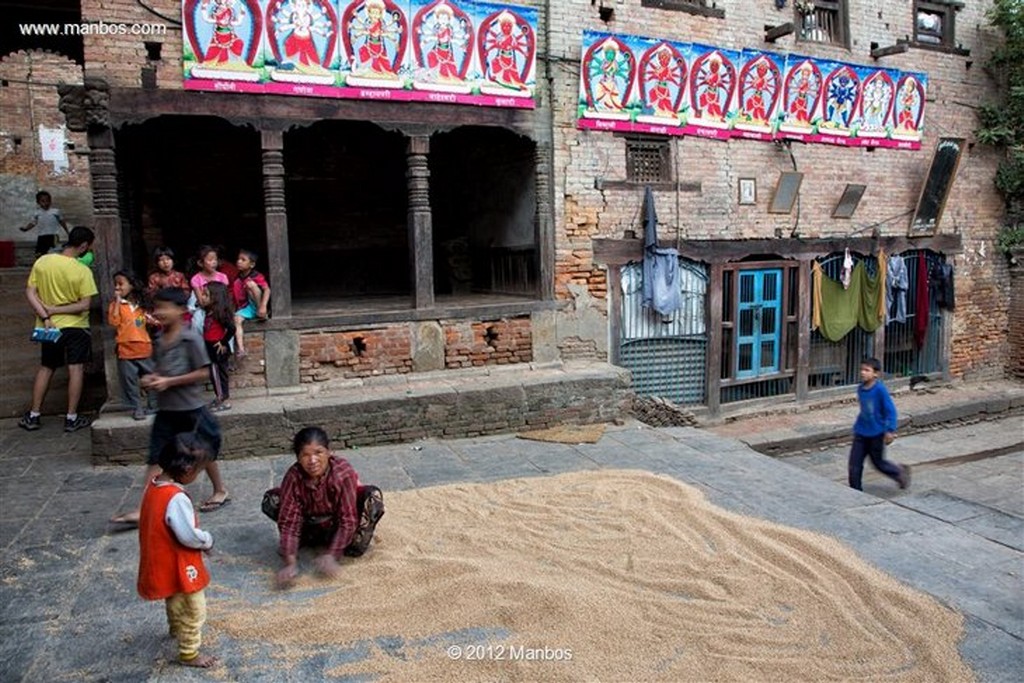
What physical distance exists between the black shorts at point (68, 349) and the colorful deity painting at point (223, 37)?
10.1ft

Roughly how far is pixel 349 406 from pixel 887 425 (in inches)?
218

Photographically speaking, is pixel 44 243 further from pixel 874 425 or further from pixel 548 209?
pixel 874 425

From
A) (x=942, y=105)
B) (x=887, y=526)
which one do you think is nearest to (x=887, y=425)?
(x=887, y=526)

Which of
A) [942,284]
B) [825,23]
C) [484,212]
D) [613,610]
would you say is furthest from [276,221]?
[942,284]

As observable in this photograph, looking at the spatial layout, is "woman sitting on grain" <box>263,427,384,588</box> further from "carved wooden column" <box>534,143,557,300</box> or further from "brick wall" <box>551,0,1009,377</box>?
"brick wall" <box>551,0,1009,377</box>

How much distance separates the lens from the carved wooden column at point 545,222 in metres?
9.99

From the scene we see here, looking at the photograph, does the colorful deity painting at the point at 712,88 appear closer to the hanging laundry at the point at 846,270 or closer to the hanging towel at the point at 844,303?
the hanging towel at the point at 844,303

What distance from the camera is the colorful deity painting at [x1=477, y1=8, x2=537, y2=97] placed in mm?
9273

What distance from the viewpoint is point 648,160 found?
35.8ft

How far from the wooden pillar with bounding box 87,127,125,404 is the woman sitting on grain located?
155 inches

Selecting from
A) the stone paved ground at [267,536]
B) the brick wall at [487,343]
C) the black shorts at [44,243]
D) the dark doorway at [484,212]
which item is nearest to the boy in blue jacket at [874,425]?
the stone paved ground at [267,536]

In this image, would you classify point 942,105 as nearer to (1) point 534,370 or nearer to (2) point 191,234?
(1) point 534,370

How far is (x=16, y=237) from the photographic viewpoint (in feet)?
53.3

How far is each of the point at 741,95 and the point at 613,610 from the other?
9.24 metres
